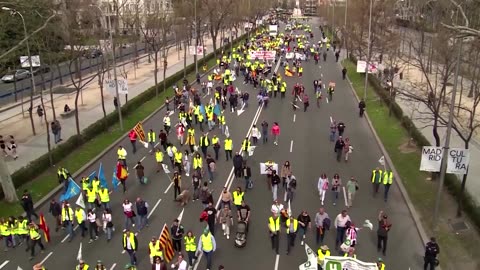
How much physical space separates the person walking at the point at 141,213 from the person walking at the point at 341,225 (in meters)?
6.76

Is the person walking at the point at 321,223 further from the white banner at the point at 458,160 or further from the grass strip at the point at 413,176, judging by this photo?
the white banner at the point at 458,160

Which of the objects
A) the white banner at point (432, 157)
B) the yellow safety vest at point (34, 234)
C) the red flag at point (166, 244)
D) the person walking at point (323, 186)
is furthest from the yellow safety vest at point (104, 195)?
the white banner at point (432, 157)

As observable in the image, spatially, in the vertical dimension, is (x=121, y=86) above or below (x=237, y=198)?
above

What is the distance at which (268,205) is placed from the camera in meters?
20.0

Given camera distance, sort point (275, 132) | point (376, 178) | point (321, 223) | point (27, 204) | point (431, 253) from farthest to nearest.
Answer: point (275, 132) → point (376, 178) → point (27, 204) → point (321, 223) → point (431, 253)

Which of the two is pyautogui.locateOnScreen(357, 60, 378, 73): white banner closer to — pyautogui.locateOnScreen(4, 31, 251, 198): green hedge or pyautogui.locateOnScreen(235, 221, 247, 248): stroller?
pyautogui.locateOnScreen(4, 31, 251, 198): green hedge

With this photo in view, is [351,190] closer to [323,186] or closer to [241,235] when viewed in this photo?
[323,186]

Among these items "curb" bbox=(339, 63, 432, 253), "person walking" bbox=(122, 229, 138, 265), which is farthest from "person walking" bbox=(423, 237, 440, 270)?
"person walking" bbox=(122, 229, 138, 265)

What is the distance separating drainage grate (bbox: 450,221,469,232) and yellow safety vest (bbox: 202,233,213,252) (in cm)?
905

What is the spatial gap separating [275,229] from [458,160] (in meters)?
6.96

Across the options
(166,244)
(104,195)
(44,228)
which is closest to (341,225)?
(166,244)

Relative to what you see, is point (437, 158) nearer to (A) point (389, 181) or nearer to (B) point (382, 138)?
(A) point (389, 181)

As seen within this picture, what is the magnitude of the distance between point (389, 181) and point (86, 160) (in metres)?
15.4

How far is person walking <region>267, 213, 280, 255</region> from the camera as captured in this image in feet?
52.1
